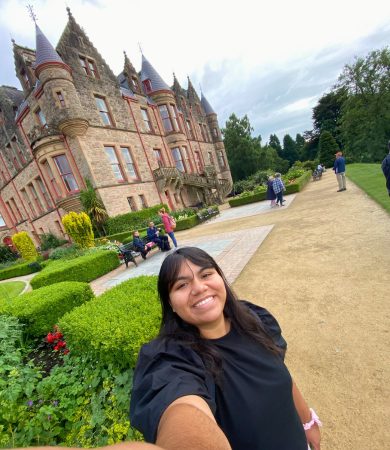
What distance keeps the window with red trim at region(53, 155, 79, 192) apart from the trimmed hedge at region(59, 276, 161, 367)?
1596 centimetres

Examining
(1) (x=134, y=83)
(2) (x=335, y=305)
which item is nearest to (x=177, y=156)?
(1) (x=134, y=83)

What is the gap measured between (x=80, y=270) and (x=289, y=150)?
65.6m

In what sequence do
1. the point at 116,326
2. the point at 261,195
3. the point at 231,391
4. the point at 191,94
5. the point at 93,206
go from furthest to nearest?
the point at 191,94
the point at 261,195
the point at 93,206
the point at 116,326
the point at 231,391

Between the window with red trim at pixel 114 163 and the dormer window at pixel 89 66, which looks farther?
the window with red trim at pixel 114 163

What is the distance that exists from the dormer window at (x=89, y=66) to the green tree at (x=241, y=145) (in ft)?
89.2

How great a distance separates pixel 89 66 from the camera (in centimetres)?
1798

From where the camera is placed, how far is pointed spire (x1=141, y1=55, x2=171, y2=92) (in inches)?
948

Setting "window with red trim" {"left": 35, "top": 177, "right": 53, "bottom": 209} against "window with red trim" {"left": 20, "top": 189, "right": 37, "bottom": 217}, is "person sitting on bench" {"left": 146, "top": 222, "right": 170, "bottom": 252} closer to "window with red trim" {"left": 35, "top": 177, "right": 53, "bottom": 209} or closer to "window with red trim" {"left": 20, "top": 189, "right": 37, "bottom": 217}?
"window with red trim" {"left": 35, "top": 177, "right": 53, "bottom": 209}

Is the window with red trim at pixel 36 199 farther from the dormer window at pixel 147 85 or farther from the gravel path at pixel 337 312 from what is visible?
the gravel path at pixel 337 312

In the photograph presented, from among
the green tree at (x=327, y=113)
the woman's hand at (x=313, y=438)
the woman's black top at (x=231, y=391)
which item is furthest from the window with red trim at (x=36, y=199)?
the green tree at (x=327, y=113)

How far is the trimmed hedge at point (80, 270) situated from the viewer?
323 inches

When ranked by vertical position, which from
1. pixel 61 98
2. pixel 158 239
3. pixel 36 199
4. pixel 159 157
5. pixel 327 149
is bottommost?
pixel 158 239

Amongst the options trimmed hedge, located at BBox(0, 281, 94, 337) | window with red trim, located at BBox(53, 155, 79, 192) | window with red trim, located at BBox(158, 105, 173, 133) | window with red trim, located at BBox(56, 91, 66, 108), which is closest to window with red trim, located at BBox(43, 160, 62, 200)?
window with red trim, located at BBox(53, 155, 79, 192)

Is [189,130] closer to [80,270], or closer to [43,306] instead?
[80,270]
